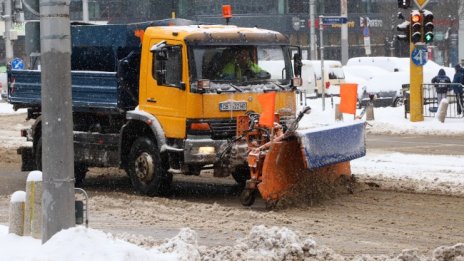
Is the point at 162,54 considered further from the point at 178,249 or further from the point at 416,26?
the point at 416,26

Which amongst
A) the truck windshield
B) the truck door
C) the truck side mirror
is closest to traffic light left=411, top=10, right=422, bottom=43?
the truck windshield

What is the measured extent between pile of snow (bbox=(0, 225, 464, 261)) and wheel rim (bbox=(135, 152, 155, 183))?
200 inches

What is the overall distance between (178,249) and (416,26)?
19322 millimetres

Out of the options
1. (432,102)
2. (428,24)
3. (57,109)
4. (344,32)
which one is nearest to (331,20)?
(432,102)

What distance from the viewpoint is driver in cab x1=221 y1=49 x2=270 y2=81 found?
15.1 metres

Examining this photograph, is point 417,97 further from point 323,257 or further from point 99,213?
point 323,257

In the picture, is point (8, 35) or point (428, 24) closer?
point (428, 24)

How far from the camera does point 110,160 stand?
53.4 feet

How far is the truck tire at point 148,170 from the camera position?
15312 millimetres

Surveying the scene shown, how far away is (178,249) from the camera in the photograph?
9523mm

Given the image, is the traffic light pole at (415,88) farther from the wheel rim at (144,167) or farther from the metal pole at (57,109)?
the metal pole at (57,109)

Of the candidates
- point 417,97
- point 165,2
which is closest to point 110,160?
point 417,97

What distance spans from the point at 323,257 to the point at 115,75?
7130 mm

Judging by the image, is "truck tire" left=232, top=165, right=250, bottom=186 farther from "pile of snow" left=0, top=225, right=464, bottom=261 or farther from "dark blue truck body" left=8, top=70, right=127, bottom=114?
"pile of snow" left=0, top=225, right=464, bottom=261
